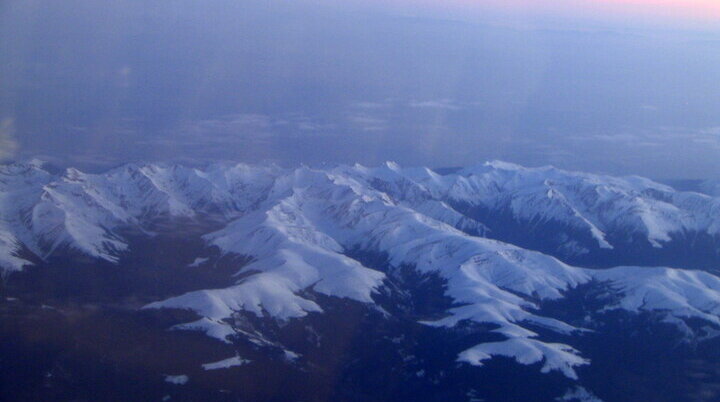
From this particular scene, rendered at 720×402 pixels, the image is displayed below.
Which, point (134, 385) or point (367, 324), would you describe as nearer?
point (134, 385)

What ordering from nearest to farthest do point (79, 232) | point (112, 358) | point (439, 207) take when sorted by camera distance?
point (112, 358) < point (79, 232) < point (439, 207)

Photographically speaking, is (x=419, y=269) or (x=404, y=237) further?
(x=404, y=237)

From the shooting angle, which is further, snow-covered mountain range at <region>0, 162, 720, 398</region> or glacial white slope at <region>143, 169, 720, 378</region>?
snow-covered mountain range at <region>0, 162, 720, 398</region>

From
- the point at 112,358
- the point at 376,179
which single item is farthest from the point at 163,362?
the point at 376,179

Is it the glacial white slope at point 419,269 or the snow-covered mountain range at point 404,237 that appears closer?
the glacial white slope at point 419,269

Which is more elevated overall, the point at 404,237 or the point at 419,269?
the point at 404,237

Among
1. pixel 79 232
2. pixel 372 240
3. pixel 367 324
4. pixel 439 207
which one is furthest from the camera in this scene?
pixel 439 207

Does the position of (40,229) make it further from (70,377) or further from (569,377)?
(569,377)
